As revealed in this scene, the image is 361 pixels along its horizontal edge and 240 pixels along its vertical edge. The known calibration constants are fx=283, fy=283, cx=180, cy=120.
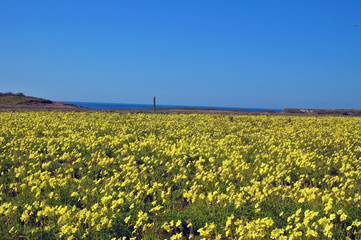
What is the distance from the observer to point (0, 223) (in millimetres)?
4680

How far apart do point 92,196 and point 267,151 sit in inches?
252

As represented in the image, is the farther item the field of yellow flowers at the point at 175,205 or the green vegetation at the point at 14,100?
the green vegetation at the point at 14,100

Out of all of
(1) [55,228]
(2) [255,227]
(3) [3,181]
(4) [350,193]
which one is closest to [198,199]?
(2) [255,227]

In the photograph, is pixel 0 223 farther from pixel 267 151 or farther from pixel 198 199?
pixel 267 151

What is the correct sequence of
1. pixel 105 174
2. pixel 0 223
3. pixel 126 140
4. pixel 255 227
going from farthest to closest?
pixel 126 140 → pixel 105 174 → pixel 0 223 → pixel 255 227

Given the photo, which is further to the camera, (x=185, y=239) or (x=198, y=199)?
(x=198, y=199)

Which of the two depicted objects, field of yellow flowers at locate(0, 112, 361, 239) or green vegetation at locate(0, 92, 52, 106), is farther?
green vegetation at locate(0, 92, 52, 106)

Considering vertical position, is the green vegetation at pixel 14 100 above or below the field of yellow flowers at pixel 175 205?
above

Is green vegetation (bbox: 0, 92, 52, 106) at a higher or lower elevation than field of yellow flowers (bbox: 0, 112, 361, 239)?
higher

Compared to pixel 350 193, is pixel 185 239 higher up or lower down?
lower down

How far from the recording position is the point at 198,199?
5395mm

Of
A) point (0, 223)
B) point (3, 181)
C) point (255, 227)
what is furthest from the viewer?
point (3, 181)

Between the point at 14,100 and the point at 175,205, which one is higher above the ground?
the point at 14,100

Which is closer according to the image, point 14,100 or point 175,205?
point 175,205
